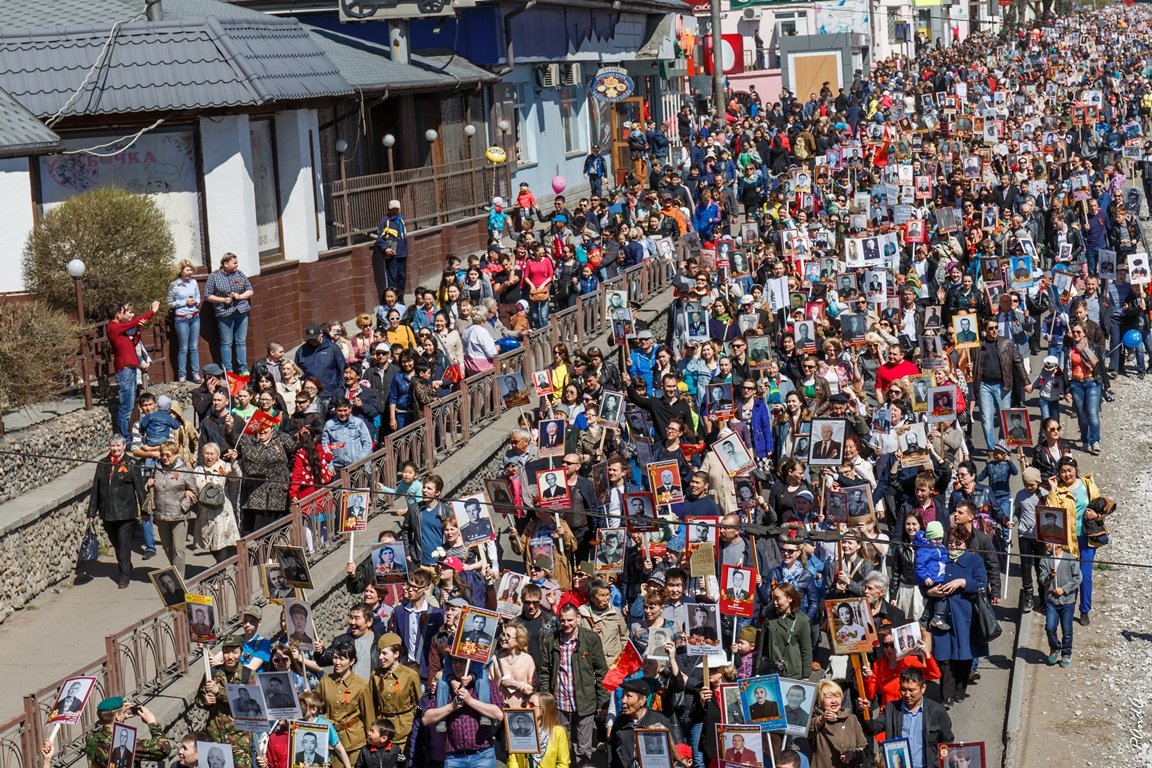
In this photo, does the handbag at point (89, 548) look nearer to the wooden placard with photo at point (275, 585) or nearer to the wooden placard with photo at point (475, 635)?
the wooden placard with photo at point (275, 585)

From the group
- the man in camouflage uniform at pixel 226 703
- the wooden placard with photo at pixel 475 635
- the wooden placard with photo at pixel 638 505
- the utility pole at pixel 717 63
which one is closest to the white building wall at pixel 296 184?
the wooden placard with photo at pixel 638 505

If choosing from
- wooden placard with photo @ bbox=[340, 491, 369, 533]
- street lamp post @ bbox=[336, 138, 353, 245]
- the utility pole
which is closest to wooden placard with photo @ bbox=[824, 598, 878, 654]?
wooden placard with photo @ bbox=[340, 491, 369, 533]

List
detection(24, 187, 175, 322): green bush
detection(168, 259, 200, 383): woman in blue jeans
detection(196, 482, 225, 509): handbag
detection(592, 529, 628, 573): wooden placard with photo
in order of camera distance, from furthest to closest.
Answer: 1. detection(168, 259, 200, 383): woman in blue jeans
2. detection(24, 187, 175, 322): green bush
3. detection(196, 482, 225, 509): handbag
4. detection(592, 529, 628, 573): wooden placard with photo

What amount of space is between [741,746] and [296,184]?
44.3 ft

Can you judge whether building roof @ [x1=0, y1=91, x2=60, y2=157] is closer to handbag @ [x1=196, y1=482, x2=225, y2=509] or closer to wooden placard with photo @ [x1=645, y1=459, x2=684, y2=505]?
handbag @ [x1=196, y1=482, x2=225, y2=509]

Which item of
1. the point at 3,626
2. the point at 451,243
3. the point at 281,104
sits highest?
the point at 281,104

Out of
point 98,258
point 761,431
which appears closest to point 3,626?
point 98,258

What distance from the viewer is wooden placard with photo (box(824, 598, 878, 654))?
13422 mm

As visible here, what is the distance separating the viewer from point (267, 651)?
43.8ft

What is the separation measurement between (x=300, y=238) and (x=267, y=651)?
11267mm

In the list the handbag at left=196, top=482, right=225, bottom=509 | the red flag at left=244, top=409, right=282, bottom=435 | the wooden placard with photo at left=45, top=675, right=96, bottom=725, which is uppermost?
the red flag at left=244, top=409, right=282, bottom=435

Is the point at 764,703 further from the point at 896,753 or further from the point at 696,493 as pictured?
the point at 696,493

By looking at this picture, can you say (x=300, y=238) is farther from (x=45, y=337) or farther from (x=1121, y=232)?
(x=1121, y=232)

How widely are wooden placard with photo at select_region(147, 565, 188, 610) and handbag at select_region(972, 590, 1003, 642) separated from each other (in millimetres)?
6079
